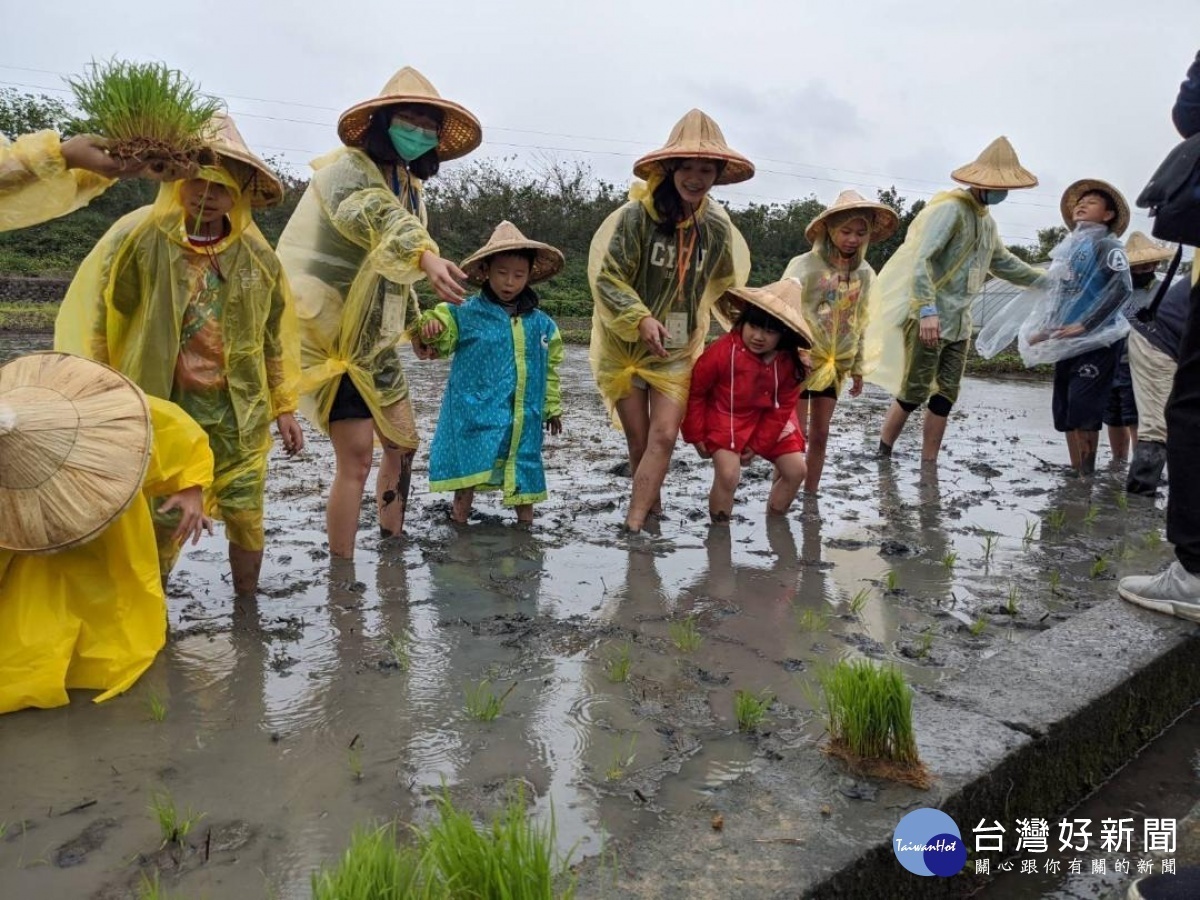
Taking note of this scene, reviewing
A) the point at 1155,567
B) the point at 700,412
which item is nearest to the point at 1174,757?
the point at 1155,567

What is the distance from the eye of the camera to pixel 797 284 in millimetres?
5383

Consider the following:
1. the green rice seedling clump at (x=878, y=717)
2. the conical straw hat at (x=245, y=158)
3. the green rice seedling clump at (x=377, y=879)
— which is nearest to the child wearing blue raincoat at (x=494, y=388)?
the conical straw hat at (x=245, y=158)

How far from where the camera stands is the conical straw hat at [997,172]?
641 cm

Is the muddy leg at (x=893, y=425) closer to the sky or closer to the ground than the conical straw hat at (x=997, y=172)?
closer to the ground

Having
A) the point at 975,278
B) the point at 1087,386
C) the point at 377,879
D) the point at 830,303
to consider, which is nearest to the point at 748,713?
the point at 377,879

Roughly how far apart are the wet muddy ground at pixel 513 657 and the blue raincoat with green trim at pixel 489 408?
0.28 m

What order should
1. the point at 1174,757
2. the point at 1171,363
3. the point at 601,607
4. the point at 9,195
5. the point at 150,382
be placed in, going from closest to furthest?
the point at 9,195, the point at 1174,757, the point at 150,382, the point at 601,607, the point at 1171,363

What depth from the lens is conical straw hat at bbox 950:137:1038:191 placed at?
21.0 feet

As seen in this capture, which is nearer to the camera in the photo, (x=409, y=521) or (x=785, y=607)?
(x=785, y=607)

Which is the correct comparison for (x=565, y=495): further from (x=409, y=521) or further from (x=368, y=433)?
(x=368, y=433)

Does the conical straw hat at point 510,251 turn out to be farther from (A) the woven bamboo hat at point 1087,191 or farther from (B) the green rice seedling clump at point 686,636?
(A) the woven bamboo hat at point 1087,191

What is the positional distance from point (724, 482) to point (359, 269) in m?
2.12

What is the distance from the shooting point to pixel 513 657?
341 centimetres

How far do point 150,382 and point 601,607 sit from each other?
1.84 m
